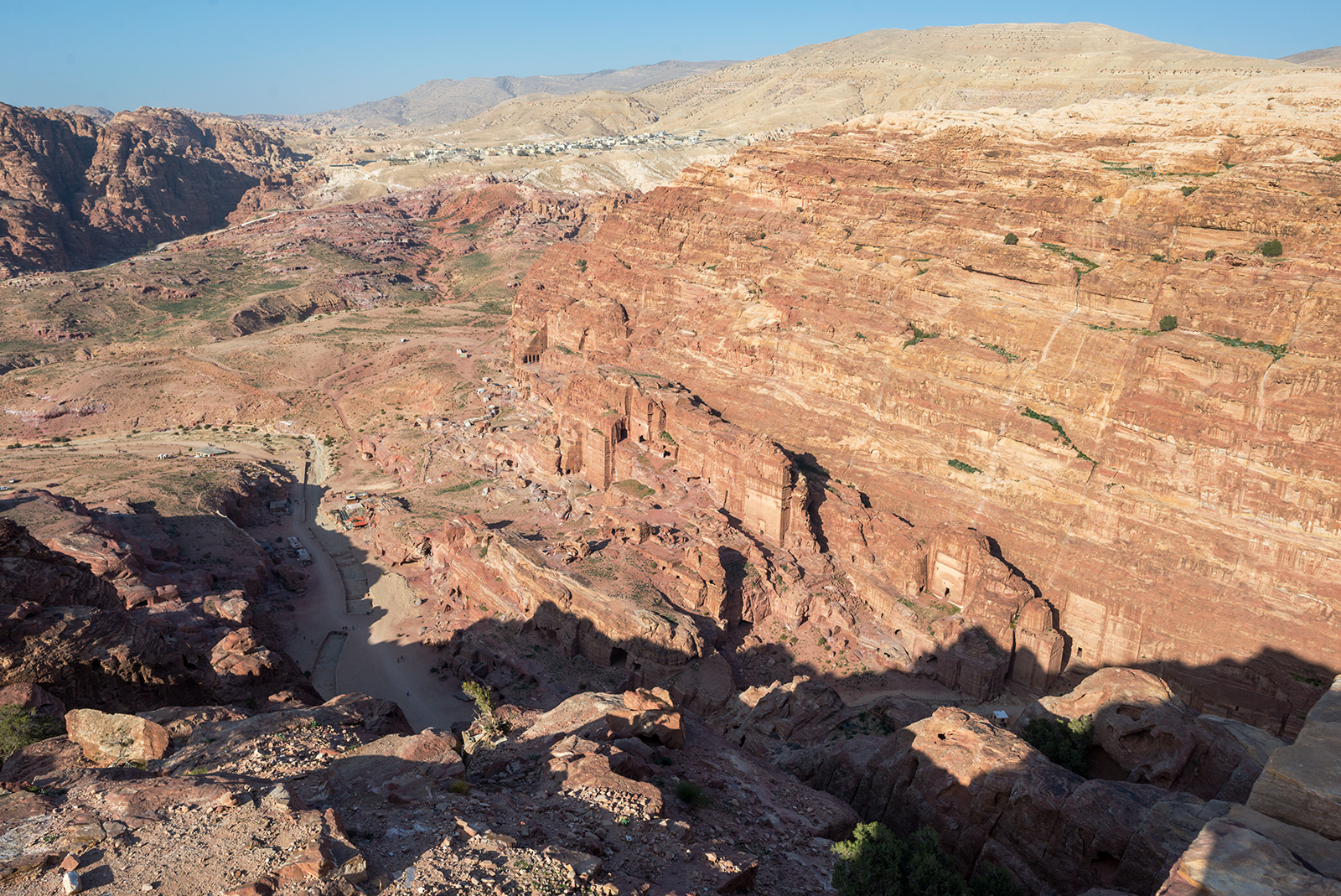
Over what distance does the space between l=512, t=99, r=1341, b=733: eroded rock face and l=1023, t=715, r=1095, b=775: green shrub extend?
40.4 ft

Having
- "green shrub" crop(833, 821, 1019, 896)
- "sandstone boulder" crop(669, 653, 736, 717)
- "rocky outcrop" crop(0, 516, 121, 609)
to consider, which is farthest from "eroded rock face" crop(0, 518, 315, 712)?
"green shrub" crop(833, 821, 1019, 896)

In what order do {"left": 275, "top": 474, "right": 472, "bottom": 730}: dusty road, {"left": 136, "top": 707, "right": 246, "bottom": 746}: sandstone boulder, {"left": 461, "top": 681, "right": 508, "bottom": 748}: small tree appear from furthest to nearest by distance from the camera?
{"left": 275, "top": 474, "right": 472, "bottom": 730}: dusty road
{"left": 461, "top": 681, "right": 508, "bottom": 748}: small tree
{"left": 136, "top": 707, "right": 246, "bottom": 746}: sandstone boulder

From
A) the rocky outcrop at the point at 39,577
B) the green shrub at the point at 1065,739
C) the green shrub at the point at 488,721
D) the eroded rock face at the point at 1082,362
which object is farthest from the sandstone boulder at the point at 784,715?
the rocky outcrop at the point at 39,577

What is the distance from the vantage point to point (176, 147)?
177875mm

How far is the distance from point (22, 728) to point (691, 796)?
15671 mm

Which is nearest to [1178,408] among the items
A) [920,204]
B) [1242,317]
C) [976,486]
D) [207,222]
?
[1242,317]

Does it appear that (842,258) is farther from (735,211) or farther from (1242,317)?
(1242,317)

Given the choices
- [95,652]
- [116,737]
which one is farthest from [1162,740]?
[95,652]

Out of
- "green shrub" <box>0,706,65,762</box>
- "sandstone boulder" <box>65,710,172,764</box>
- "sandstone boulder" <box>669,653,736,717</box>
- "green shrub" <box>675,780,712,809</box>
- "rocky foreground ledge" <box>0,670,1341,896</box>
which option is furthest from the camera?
"sandstone boulder" <box>669,653,736,717</box>

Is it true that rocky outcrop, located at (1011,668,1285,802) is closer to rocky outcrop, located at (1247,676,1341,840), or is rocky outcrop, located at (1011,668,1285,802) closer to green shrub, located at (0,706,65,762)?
rocky outcrop, located at (1247,676,1341,840)

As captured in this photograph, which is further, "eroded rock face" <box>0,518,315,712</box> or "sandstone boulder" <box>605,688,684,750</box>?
"sandstone boulder" <box>605,688,684,750</box>

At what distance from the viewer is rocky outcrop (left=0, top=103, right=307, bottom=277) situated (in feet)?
380

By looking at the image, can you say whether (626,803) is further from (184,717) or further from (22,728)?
(22,728)

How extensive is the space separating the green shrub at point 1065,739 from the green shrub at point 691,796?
30.4 feet
